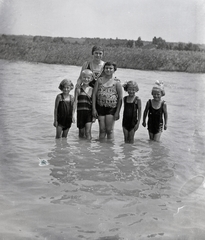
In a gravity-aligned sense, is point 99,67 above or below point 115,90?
above

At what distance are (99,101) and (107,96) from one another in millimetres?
170

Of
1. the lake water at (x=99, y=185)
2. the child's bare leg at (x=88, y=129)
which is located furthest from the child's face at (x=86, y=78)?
the lake water at (x=99, y=185)

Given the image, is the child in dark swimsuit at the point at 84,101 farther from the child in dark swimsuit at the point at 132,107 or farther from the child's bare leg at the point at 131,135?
the child's bare leg at the point at 131,135

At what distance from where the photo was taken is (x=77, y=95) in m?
5.79

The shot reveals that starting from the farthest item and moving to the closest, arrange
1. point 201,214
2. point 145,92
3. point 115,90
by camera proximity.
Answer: point 145,92, point 115,90, point 201,214

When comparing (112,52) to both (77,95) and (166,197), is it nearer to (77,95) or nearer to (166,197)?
(77,95)

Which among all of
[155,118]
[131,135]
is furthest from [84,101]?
[155,118]

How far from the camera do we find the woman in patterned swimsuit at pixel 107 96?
568 centimetres

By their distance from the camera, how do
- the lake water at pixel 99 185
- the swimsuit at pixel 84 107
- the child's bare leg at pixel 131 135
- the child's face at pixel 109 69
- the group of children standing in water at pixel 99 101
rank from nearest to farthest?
the lake water at pixel 99 185, the child's face at pixel 109 69, the group of children standing in water at pixel 99 101, the swimsuit at pixel 84 107, the child's bare leg at pixel 131 135

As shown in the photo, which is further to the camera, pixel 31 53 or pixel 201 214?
pixel 31 53

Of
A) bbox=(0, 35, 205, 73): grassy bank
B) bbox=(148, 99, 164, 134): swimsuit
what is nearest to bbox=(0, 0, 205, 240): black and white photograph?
bbox=(148, 99, 164, 134): swimsuit

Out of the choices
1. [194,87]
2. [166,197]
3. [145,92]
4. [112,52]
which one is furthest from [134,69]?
[166,197]

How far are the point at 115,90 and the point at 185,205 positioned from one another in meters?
2.60

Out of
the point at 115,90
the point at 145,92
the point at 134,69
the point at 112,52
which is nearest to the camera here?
the point at 115,90
